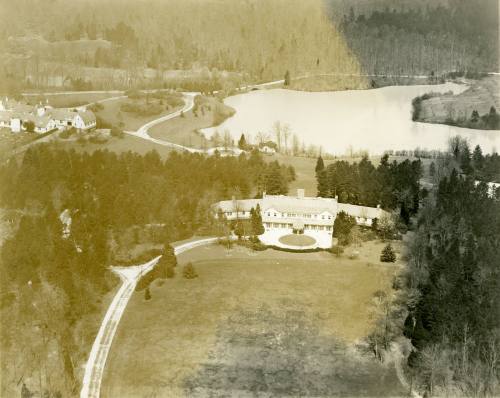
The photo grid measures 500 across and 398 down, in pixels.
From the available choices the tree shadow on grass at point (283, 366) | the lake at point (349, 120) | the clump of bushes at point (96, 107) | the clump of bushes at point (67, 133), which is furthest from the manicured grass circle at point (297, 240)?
the clump of bushes at point (96, 107)

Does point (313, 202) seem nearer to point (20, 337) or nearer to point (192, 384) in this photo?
point (192, 384)

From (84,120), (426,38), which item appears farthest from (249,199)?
(426,38)

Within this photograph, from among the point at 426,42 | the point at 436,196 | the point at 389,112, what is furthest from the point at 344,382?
the point at 426,42

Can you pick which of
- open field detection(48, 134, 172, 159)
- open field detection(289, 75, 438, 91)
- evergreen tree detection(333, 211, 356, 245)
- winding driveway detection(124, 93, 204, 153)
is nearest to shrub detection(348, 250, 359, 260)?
evergreen tree detection(333, 211, 356, 245)

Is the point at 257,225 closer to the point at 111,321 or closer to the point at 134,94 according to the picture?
the point at 111,321

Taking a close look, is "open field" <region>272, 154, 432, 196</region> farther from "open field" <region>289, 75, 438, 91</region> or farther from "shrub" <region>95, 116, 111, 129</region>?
"open field" <region>289, 75, 438, 91</region>
